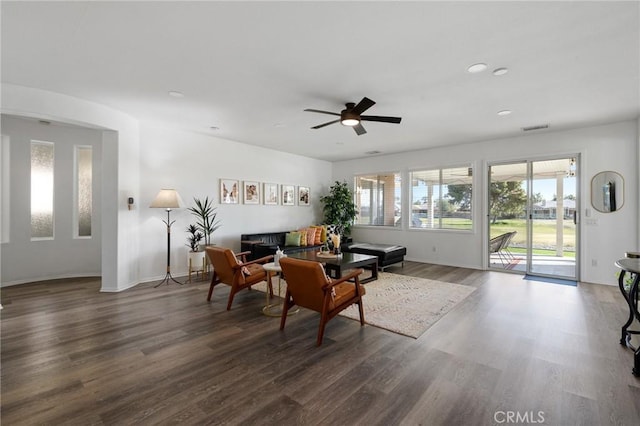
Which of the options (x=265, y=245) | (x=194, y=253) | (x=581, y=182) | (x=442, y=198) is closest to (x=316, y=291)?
(x=265, y=245)

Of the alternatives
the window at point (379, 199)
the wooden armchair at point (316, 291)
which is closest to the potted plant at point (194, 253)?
the wooden armchair at point (316, 291)

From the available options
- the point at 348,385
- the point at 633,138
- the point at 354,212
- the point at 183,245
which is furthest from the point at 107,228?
the point at 633,138

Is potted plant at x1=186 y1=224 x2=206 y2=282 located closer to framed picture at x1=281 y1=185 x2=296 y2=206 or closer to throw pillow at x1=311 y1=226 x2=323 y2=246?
framed picture at x1=281 y1=185 x2=296 y2=206

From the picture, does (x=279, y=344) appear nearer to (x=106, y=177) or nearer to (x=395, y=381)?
(x=395, y=381)

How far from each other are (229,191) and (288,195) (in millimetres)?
1788

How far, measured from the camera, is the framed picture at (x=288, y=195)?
25.3ft

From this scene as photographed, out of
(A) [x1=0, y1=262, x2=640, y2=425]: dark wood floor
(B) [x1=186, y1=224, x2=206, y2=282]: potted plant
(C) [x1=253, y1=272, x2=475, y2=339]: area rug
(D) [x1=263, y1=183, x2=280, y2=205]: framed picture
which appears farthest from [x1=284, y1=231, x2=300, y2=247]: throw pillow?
(A) [x1=0, y1=262, x2=640, y2=425]: dark wood floor

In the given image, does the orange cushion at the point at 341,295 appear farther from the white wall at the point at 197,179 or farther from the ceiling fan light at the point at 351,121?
the white wall at the point at 197,179

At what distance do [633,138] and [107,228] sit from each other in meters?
8.89

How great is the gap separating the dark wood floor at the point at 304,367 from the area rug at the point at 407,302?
0.18 meters

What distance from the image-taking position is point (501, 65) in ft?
10.1

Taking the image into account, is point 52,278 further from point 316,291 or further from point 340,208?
point 340,208

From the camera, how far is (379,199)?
27.6 feet

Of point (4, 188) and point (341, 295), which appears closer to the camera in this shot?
point (341, 295)
